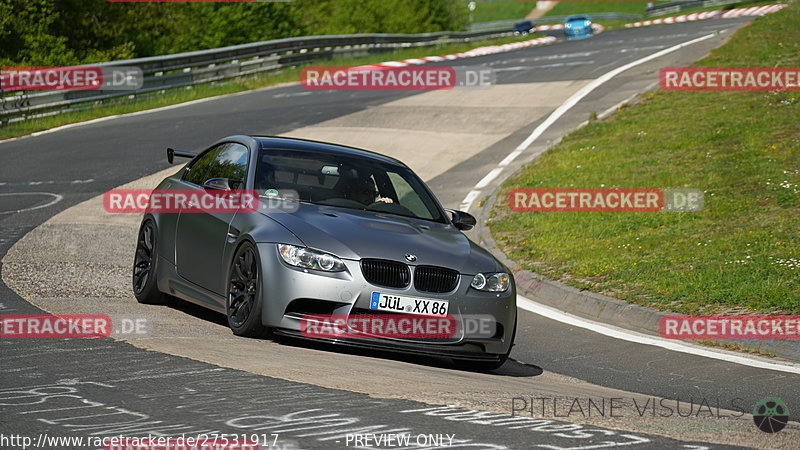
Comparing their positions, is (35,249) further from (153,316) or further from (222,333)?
(222,333)

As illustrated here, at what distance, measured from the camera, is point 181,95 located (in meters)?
31.2

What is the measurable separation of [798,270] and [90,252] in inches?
289

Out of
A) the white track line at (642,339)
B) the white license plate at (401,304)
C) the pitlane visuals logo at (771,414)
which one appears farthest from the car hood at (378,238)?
the pitlane visuals logo at (771,414)

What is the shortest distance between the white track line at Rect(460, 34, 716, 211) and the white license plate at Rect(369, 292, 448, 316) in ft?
29.4

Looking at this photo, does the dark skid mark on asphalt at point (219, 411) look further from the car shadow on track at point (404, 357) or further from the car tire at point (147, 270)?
the car tire at point (147, 270)

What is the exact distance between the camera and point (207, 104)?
29422mm

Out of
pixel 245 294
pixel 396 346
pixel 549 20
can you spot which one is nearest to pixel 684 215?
pixel 396 346

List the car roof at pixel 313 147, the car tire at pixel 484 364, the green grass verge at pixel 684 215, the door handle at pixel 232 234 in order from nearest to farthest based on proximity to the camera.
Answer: the car tire at pixel 484 364 < the door handle at pixel 232 234 < the car roof at pixel 313 147 < the green grass verge at pixel 684 215

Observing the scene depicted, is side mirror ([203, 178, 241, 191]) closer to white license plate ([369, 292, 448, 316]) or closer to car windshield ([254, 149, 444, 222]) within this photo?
car windshield ([254, 149, 444, 222])

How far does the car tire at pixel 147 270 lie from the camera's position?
990 cm

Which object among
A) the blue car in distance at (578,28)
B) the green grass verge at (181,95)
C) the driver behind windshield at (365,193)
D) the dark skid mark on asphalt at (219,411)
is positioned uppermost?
the blue car in distance at (578,28)

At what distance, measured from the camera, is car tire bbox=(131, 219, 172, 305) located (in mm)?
9898

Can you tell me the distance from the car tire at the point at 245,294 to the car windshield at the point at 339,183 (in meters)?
0.81

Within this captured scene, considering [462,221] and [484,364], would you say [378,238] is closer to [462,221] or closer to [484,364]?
[484,364]
